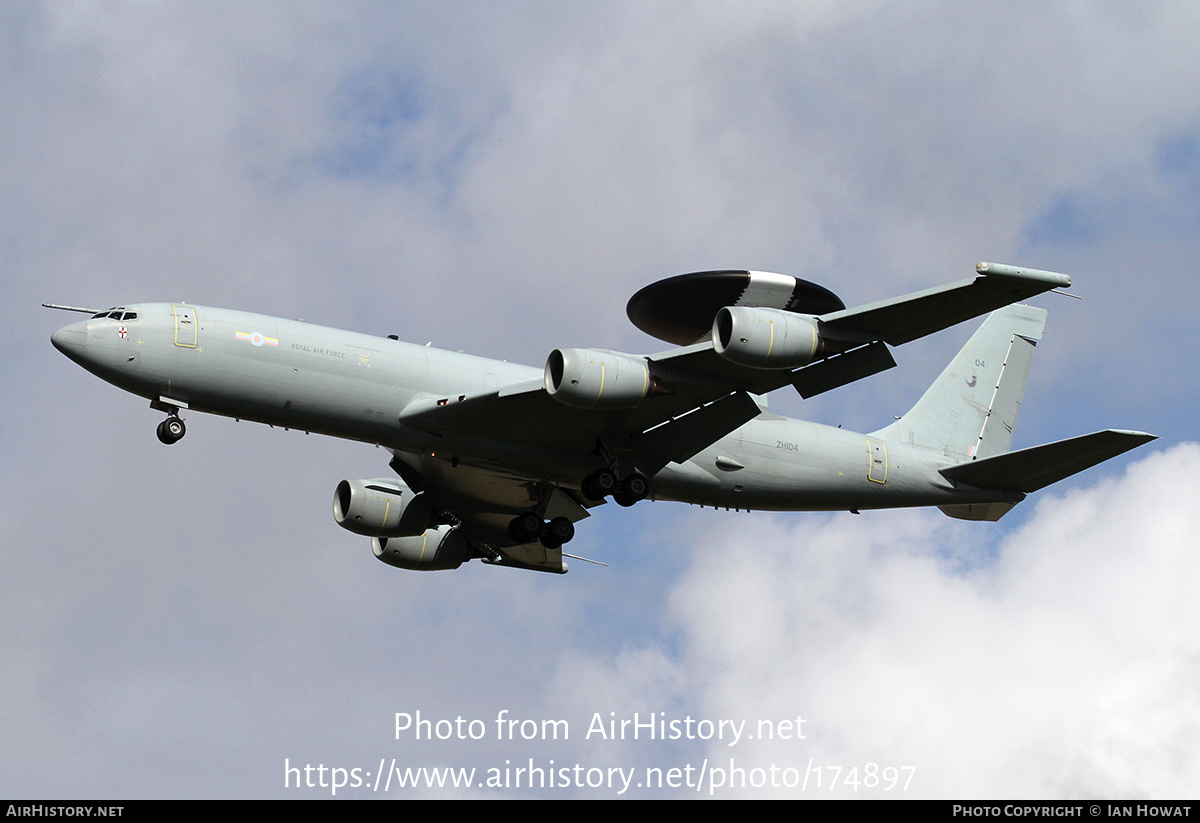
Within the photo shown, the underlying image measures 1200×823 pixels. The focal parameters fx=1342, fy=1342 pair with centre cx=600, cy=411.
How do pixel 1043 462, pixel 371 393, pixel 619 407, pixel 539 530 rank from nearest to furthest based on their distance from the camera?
pixel 619 407 → pixel 371 393 → pixel 1043 462 → pixel 539 530

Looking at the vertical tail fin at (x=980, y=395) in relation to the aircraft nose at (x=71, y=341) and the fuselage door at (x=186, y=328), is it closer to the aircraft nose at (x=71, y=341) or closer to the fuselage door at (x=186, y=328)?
the fuselage door at (x=186, y=328)

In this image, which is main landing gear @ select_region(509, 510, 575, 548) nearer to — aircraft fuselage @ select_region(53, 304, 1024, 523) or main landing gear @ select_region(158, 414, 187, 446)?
aircraft fuselage @ select_region(53, 304, 1024, 523)

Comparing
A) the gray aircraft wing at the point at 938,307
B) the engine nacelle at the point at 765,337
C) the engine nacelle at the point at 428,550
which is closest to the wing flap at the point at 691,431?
the engine nacelle at the point at 765,337

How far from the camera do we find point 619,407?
32625 millimetres

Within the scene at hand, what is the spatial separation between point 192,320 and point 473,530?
44.9 ft

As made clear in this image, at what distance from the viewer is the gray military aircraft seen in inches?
1252

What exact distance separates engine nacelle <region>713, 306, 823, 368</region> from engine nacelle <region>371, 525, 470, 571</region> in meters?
15.5

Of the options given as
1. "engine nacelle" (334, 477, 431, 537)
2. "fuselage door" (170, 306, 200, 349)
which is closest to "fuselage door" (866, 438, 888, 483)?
"engine nacelle" (334, 477, 431, 537)

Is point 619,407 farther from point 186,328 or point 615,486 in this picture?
point 186,328

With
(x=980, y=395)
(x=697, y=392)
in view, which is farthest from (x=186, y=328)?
(x=980, y=395)

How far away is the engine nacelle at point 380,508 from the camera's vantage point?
4031 cm

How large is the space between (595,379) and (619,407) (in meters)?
1.00
